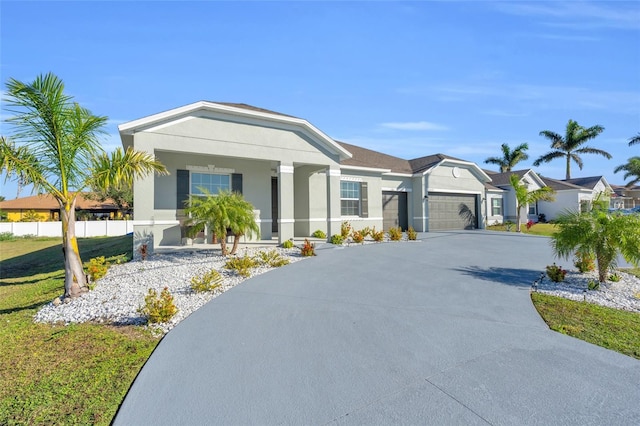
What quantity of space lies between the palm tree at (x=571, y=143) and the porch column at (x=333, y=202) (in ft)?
114

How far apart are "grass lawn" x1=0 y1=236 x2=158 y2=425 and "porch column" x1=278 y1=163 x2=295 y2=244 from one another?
7396 millimetres

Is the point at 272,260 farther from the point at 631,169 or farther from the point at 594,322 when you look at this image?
the point at 631,169

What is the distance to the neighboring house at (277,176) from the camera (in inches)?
412

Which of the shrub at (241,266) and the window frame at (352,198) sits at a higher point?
the window frame at (352,198)

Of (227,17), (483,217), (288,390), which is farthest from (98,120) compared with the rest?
(483,217)

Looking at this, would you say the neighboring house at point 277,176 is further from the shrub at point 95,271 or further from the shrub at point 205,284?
the shrub at point 205,284

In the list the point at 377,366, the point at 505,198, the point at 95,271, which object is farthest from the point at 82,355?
the point at 505,198

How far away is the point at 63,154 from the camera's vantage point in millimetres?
6945

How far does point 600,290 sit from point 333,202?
29.7ft

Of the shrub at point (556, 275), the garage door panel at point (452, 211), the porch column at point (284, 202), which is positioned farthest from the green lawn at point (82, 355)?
the garage door panel at point (452, 211)

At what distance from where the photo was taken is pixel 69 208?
6980 millimetres

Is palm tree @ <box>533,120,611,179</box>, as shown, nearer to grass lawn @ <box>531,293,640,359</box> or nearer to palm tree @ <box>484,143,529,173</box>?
palm tree @ <box>484,143,529,173</box>

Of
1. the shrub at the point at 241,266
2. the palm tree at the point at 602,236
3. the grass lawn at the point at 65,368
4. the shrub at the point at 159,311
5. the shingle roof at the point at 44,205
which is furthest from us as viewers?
the shingle roof at the point at 44,205

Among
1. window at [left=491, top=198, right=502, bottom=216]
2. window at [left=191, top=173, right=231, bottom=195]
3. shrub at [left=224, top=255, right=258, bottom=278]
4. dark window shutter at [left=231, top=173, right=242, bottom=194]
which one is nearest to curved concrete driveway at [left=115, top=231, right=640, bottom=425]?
shrub at [left=224, top=255, right=258, bottom=278]
